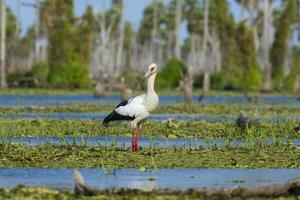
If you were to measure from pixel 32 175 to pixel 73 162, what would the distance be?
1704mm

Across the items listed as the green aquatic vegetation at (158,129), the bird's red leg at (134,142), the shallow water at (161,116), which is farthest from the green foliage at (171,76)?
the bird's red leg at (134,142)

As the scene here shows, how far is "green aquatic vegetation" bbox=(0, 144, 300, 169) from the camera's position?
17.1 metres

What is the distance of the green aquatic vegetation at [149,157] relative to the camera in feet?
56.2

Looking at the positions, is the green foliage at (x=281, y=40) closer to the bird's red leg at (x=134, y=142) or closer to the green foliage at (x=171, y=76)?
the green foliage at (x=171, y=76)

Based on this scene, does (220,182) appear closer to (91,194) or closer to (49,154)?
(91,194)

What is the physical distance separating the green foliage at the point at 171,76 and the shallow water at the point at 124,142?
181 ft

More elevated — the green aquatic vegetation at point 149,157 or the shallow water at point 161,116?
the green aquatic vegetation at point 149,157

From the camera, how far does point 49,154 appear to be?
18406 mm

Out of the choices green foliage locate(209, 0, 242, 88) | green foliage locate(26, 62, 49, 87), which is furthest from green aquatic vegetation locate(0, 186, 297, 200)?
green foliage locate(209, 0, 242, 88)

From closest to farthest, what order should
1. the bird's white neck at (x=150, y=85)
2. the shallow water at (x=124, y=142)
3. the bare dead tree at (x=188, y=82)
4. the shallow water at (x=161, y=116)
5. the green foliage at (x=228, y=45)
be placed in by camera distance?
the bird's white neck at (x=150, y=85)
the shallow water at (x=124, y=142)
the shallow water at (x=161, y=116)
the bare dead tree at (x=188, y=82)
the green foliage at (x=228, y=45)

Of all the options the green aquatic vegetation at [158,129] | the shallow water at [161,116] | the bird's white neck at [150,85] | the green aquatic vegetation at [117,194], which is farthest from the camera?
the shallow water at [161,116]

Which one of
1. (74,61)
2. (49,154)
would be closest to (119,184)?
(49,154)

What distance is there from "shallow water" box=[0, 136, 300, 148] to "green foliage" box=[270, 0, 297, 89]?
7136cm

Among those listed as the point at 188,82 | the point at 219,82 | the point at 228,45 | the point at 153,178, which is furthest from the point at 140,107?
the point at 228,45
